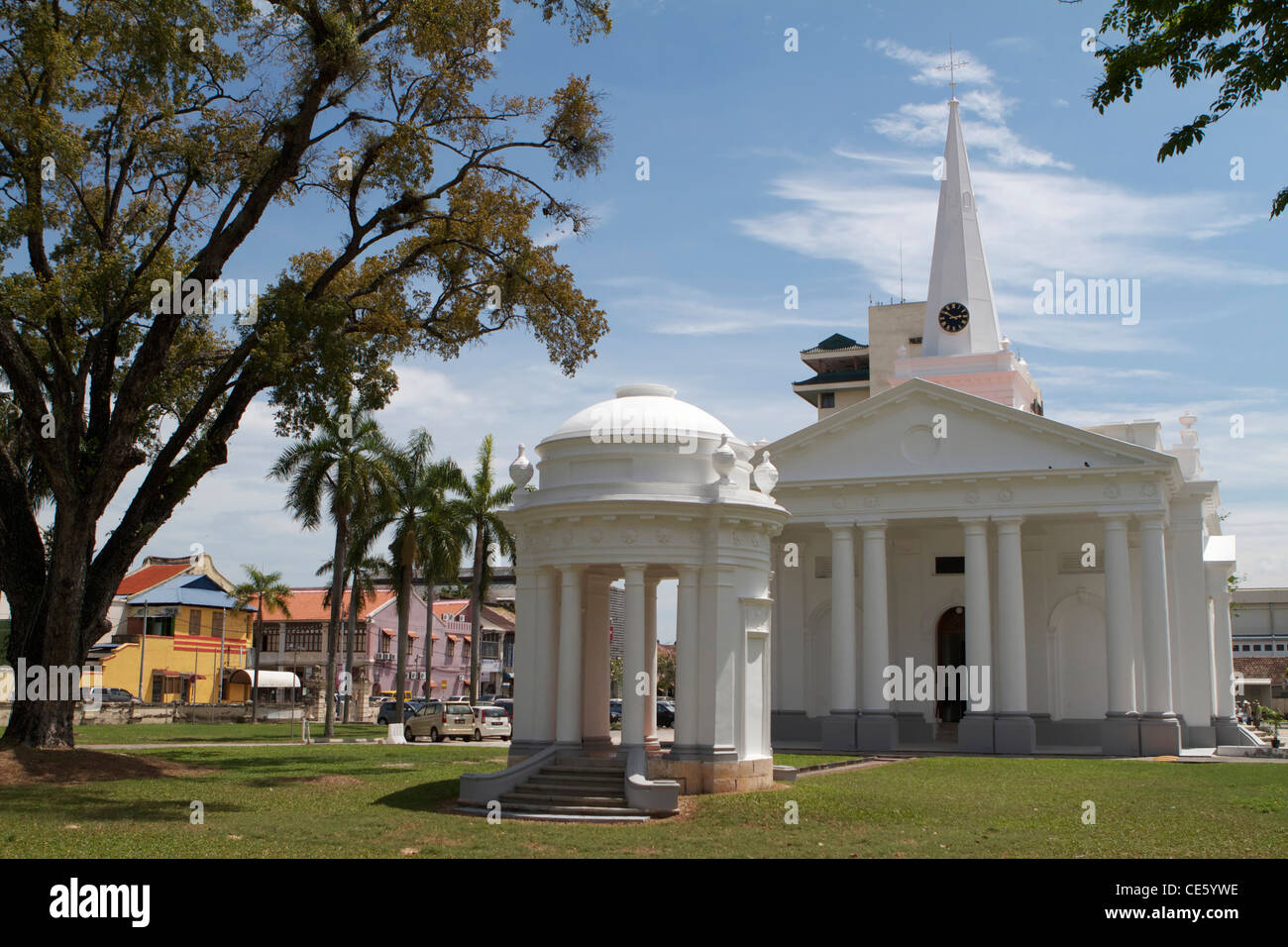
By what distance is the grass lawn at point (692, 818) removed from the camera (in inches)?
558

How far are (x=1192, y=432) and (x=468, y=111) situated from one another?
2629 cm

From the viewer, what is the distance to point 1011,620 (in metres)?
35.5

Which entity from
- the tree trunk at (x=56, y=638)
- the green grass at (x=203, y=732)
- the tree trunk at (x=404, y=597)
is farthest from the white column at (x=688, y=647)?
the tree trunk at (x=404, y=597)

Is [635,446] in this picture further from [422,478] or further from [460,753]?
[422,478]

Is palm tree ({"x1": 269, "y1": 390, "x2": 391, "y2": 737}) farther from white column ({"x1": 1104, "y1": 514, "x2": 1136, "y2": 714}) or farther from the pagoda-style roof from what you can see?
the pagoda-style roof

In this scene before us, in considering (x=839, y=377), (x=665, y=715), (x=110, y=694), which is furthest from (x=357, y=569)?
(x=839, y=377)

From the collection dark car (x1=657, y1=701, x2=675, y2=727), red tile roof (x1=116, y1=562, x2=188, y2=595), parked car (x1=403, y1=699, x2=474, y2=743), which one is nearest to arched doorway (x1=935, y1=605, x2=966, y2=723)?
parked car (x1=403, y1=699, x2=474, y2=743)

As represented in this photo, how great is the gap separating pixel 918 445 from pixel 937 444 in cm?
57

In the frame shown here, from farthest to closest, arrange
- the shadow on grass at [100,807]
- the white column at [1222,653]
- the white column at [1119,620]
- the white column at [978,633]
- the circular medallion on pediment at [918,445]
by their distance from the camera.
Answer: the white column at [1222,653] < the circular medallion on pediment at [918,445] < the white column at [978,633] < the white column at [1119,620] < the shadow on grass at [100,807]

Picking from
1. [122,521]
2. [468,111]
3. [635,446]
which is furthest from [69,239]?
[635,446]

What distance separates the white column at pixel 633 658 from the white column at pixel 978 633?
1877 centimetres

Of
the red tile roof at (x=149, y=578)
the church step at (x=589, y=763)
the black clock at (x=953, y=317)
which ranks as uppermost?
the black clock at (x=953, y=317)

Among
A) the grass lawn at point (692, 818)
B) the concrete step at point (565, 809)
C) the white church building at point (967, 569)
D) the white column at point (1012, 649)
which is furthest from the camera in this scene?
the white column at point (1012, 649)

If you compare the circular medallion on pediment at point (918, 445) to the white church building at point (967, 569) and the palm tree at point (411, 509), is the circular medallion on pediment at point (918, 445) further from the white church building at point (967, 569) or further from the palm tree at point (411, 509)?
the palm tree at point (411, 509)
